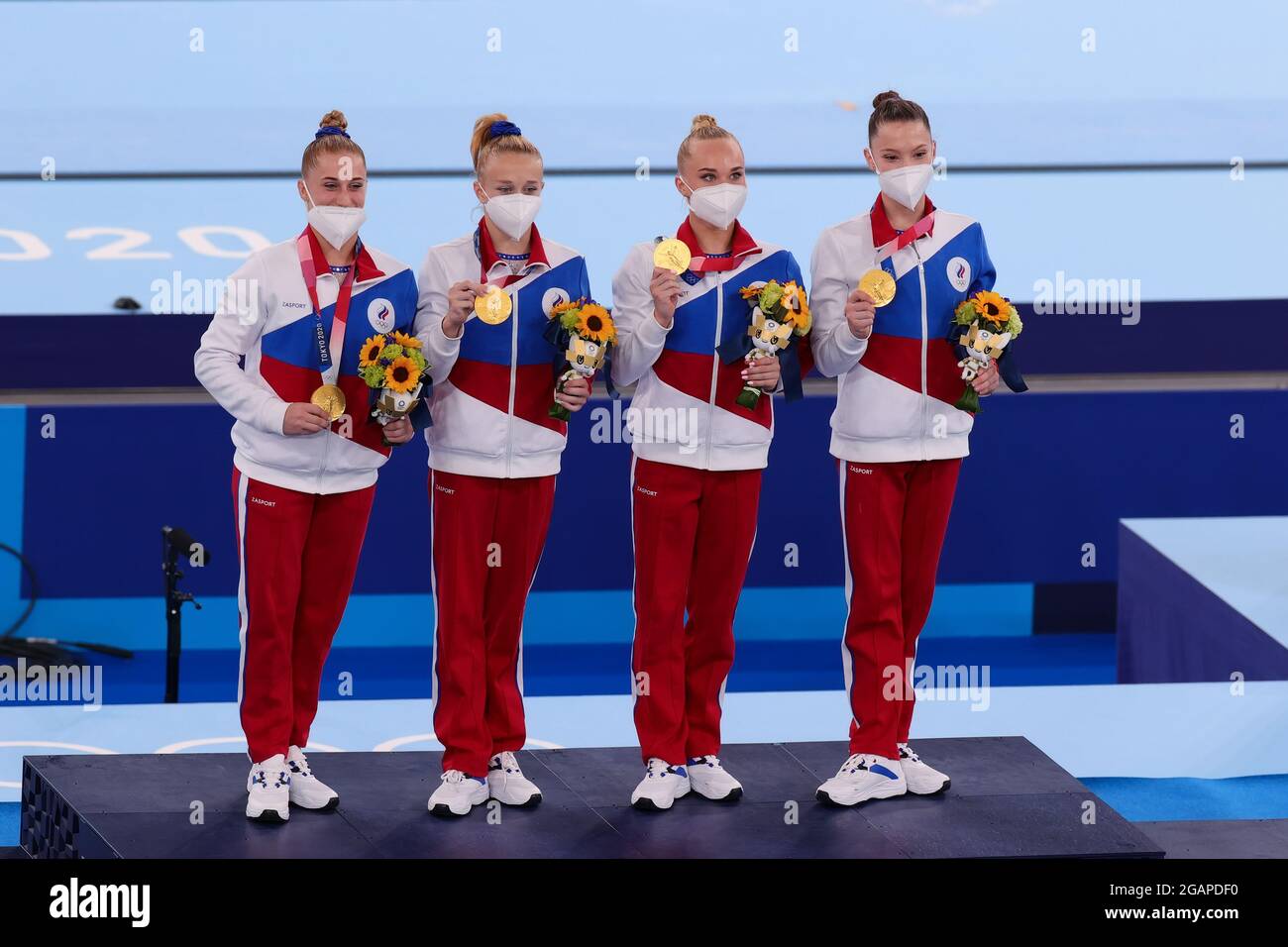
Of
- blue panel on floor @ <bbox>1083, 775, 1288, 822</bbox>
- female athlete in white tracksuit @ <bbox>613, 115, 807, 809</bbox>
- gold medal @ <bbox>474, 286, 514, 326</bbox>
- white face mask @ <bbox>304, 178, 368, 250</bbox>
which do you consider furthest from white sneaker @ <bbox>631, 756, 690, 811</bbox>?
blue panel on floor @ <bbox>1083, 775, 1288, 822</bbox>

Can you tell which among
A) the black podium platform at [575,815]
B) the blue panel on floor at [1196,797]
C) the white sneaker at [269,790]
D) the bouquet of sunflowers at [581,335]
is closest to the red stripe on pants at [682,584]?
the black podium platform at [575,815]

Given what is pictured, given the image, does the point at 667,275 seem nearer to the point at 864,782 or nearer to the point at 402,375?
the point at 402,375

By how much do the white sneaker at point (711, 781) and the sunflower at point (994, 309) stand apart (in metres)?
1.40

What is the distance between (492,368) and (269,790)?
1245 mm

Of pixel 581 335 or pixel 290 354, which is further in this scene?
pixel 290 354

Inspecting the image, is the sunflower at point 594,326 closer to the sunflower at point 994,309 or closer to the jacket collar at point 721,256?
the jacket collar at point 721,256

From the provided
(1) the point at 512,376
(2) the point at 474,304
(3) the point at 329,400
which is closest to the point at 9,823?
(3) the point at 329,400

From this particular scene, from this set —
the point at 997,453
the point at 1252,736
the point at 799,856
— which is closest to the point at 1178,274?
the point at 997,453

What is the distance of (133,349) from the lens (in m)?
7.75

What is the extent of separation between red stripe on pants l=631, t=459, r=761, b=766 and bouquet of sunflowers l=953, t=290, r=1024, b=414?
0.64m

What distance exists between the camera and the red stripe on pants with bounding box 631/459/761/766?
470 cm

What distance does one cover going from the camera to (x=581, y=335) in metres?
4.44

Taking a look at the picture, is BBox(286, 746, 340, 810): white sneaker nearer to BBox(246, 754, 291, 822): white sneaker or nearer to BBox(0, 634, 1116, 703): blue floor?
BBox(246, 754, 291, 822): white sneaker

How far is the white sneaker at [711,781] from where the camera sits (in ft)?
15.9
